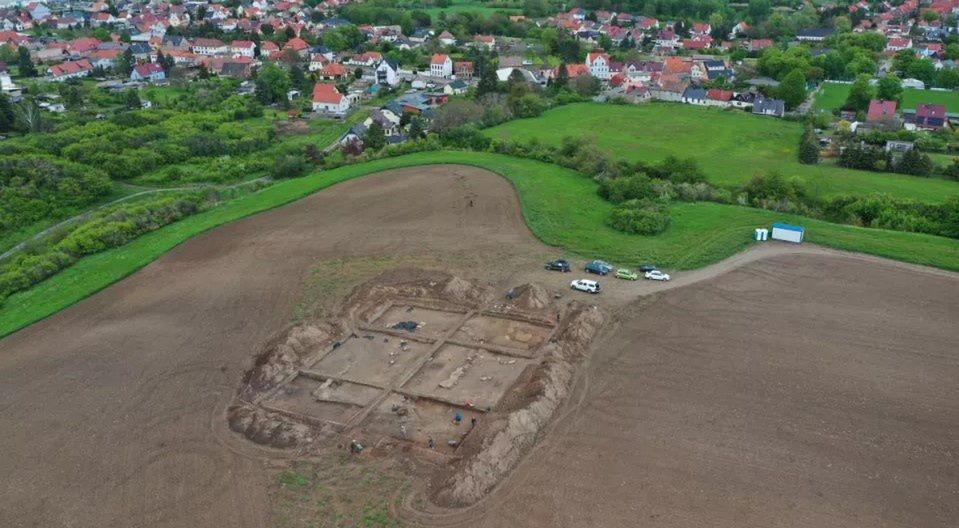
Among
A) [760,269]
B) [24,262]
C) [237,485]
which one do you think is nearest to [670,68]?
[760,269]

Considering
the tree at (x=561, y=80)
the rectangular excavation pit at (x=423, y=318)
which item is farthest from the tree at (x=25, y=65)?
the rectangular excavation pit at (x=423, y=318)

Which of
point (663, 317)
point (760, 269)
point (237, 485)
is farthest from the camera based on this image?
point (760, 269)

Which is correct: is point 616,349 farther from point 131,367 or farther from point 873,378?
point 131,367

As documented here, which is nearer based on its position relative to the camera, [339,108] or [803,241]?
[803,241]

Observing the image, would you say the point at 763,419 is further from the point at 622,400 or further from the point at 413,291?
the point at 413,291

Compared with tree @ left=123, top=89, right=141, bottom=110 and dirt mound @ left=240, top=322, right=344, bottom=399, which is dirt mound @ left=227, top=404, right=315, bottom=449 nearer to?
dirt mound @ left=240, top=322, right=344, bottom=399

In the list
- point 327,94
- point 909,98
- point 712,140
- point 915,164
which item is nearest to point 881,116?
point 909,98
